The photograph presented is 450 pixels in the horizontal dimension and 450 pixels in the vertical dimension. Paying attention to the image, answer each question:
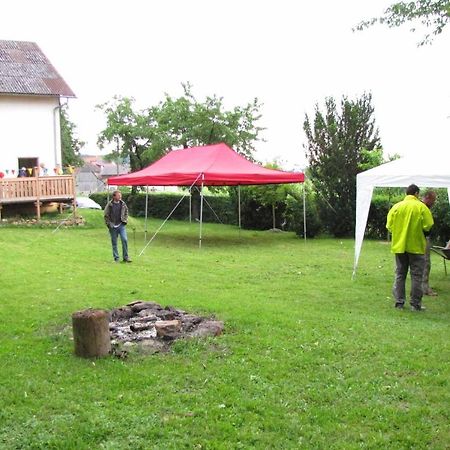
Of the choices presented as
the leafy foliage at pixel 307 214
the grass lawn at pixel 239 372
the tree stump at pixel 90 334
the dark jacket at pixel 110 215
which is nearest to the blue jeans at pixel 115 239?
the dark jacket at pixel 110 215

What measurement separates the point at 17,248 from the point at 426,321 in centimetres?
1058

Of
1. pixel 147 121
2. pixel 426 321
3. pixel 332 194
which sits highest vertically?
pixel 147 121

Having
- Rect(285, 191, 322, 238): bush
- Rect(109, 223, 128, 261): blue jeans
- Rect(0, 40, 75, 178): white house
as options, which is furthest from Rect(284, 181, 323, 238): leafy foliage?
Rect(0, 40, 75, 178): white house

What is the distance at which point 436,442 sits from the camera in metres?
3.84

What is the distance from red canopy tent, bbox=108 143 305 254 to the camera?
15.3m

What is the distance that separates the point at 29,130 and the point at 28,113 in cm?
70

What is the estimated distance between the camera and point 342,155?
1853 centimetres

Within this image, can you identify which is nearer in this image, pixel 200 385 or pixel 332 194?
pixel 200 385

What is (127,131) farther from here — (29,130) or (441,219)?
(441,219)

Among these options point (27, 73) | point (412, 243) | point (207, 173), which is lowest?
point (412, 243)

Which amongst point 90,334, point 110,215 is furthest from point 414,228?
point 110,215

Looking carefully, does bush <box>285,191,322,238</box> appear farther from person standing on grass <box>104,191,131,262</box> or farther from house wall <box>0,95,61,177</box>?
house wall <box>0,95,61,177</box>

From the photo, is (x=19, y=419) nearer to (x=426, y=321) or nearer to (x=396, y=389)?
(x=396, y=389)

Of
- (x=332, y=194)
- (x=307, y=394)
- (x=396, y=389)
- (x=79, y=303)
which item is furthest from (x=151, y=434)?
(x=332, y=194)
